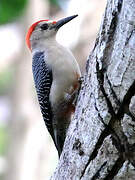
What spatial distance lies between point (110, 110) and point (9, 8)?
10.1ft

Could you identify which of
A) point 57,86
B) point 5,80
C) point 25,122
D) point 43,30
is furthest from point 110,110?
point 5,80

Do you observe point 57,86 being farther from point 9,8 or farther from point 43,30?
point 9,8

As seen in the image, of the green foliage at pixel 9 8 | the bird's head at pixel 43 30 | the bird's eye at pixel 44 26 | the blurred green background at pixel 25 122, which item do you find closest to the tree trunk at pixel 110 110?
the bird's head at pixel 43 30

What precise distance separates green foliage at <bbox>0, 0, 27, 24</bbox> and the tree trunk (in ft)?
8.59

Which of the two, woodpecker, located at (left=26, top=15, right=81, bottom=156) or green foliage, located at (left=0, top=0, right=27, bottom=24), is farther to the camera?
green foliage, located at (left=0, top=0, right=27, bottom=24)

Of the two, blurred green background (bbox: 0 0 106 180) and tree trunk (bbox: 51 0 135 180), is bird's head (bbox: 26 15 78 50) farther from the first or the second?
blurred green background (bbox: 0 0 106 180)

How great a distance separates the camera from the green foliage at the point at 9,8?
518 centimetres

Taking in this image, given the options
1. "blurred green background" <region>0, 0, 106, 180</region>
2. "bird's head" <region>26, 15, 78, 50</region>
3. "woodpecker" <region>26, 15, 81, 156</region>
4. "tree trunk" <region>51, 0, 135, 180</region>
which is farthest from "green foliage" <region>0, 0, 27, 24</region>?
"blurred green background" <region>0, 0, 106, 180</region>

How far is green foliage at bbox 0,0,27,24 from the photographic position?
5.18 m

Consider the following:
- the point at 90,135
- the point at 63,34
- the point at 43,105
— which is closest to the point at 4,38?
the point at 63,34

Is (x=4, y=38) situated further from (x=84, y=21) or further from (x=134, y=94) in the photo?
(x=134, y=94)

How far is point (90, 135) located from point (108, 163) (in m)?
0.22

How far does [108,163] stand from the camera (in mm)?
2504

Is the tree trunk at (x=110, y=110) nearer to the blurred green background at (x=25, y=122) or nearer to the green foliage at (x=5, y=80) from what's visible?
the blurred green background at (x=25, y=122)
